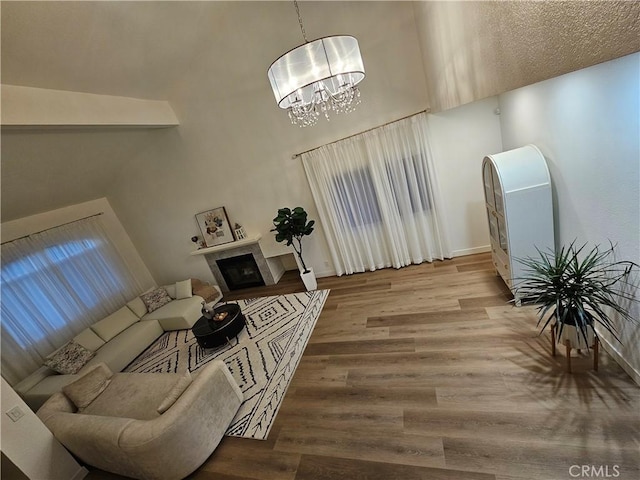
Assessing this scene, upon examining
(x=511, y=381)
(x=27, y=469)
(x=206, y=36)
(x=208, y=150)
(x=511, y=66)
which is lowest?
(x=511, y=381)

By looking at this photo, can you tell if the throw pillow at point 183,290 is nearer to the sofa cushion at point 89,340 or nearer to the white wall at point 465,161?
the sofa cushion at point 89,340

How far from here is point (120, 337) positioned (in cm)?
444

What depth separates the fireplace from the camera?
5.51m

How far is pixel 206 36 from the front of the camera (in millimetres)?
4105

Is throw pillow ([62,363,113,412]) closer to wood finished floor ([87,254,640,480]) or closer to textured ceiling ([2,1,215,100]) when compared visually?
wood finished floor ([87,254,640,480])

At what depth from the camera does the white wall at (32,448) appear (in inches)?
89.2

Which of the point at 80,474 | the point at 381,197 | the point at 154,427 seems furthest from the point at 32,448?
the point at 381,197

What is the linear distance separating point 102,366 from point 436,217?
16.2ft

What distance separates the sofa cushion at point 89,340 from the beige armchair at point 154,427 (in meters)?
1.45

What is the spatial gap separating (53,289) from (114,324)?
105 centimetres

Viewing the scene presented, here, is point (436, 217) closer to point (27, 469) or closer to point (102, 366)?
point (102, 366)

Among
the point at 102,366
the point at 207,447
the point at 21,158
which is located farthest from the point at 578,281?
the point at 21,158

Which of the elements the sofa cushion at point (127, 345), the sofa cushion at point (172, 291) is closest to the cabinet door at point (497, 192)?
the sofa cushion at point (127, 345)

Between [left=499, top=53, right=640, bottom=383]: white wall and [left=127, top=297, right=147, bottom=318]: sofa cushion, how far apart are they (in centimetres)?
626
